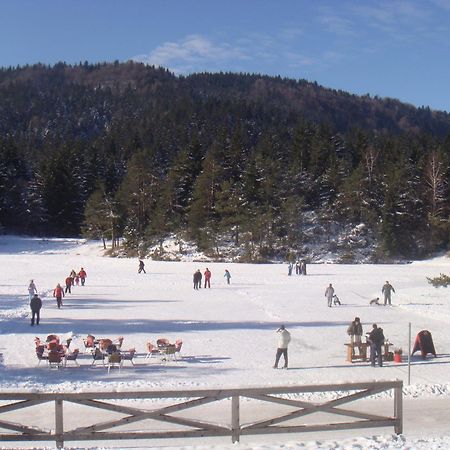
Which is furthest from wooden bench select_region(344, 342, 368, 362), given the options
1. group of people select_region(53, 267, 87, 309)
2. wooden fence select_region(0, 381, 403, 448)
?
group of people select_region(53, 267, 87, 309)

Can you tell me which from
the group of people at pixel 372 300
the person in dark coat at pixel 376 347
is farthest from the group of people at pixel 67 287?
the person in dark coat at pixel 376 347

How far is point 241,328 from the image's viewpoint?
888 inches

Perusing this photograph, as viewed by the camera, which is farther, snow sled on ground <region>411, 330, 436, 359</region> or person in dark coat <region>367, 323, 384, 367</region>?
snow sled on ground <region>411, 330, 436, 359</region>

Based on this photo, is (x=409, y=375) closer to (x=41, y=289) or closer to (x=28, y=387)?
(x=28, y=387)

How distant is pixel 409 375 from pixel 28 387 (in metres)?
8.89

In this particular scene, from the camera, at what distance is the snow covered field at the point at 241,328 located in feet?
43.8

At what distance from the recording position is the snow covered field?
1334 cm

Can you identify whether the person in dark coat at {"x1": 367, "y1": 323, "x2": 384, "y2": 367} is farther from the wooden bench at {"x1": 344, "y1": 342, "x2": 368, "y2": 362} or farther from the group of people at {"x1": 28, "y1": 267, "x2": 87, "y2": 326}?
the group of people at {"x1": 28, "y1": 267, "x2": 87, "y2": 326}

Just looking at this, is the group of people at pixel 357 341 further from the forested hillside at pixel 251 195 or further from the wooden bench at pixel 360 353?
the forested hillside at pixel 251 195

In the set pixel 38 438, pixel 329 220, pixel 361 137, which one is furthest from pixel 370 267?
pixel 38 438

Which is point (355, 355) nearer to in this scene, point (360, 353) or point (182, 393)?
point (360, 353)

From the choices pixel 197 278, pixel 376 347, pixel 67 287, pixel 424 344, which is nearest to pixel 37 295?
pixel 67 287

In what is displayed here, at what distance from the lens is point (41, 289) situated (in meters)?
34.9

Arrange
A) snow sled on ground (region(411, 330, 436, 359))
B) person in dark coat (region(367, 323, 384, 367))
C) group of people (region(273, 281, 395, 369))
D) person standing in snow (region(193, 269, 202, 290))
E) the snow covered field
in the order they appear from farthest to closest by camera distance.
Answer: person standing in snow (region(193, 269, 202, 290)), snow sled on ground (region(411, 330, 436, 359)), person in dark coat (region(367, 323, 384, 367)), group of people (region(273, 281, 395, 369)), the snow covered field
